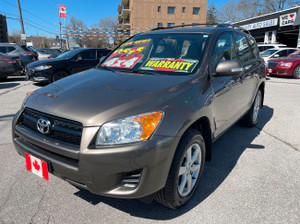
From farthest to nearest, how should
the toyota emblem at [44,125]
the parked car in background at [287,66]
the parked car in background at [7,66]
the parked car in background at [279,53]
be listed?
the parked car in background at [279,53]
the parked car in background at [287,66]
the parked car in background at [7,66]
the toyota emblem at [44,125]

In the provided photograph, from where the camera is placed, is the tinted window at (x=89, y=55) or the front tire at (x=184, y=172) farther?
the tinted window at (x=89, y=55)

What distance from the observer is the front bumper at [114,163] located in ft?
5.28

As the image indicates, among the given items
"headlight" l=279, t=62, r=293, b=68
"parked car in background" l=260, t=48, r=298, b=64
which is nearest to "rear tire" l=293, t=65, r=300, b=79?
"headlight" l=279, t=62, r=293, b=68

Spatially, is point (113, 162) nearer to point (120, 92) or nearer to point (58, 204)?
point (120, 92)

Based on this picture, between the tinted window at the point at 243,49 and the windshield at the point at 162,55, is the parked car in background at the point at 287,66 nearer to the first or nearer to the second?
the tinted window at the point at 243,49

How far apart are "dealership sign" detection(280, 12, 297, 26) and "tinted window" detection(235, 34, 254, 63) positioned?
20598 millimetres

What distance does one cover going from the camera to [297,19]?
19.3 metres

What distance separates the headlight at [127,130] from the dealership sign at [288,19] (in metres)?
23.5

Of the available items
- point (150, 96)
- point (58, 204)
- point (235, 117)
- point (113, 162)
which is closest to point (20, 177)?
point (58, 204)

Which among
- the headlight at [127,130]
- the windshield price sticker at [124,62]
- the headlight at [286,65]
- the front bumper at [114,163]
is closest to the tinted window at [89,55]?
the windshield price sticker at [124,62]

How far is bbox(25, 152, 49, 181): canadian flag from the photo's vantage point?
75.2 inches

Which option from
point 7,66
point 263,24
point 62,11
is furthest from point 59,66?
point 62,11

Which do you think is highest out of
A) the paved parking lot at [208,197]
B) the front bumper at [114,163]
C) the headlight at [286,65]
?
the headlight at [286,65]

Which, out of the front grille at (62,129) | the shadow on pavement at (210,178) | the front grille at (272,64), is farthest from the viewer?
the front grille at (272,64)
